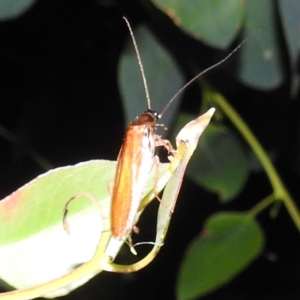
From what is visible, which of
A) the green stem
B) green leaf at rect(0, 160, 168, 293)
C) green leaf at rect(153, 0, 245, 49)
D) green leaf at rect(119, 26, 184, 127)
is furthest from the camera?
the green stem

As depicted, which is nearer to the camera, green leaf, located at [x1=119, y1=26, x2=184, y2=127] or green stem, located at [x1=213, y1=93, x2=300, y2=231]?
green leaf, located at [x1=119, y1=26, x2=184, y2=127]

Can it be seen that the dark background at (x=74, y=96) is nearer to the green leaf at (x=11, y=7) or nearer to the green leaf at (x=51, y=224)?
the green leaf at (x=11, y=7)

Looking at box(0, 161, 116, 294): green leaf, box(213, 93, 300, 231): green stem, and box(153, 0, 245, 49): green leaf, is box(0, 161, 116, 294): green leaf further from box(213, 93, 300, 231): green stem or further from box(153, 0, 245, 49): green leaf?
box(213, 93, 300, 231): green stem

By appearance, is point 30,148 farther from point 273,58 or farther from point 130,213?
point 130,213

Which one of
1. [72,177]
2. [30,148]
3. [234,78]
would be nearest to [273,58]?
[234,78]

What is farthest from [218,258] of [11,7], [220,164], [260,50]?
[11,7]

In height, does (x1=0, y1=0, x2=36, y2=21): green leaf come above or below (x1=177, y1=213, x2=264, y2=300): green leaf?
above

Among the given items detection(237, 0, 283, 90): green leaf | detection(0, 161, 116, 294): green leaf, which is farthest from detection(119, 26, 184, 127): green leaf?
detection(0, 161, 116, 294): green leaf
